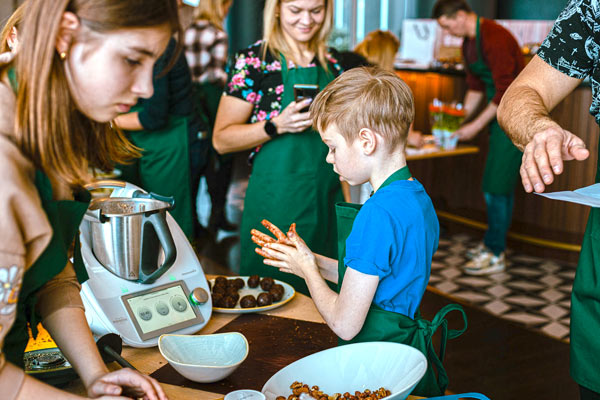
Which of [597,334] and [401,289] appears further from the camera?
[597,334]

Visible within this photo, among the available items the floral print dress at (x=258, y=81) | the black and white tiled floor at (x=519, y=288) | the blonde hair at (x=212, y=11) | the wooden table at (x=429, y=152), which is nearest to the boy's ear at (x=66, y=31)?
the floral print dress at (x=258, y=81)

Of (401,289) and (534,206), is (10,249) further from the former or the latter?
(534,206)

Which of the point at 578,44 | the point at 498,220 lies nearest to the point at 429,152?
the point at 498,220

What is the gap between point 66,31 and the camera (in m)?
0.88

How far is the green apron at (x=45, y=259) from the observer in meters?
0.94

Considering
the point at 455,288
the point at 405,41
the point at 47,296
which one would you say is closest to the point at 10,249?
the point at 47,296

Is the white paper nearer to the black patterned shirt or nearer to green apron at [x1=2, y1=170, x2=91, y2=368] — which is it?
the black patterned shirt

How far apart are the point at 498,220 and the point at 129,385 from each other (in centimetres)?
393

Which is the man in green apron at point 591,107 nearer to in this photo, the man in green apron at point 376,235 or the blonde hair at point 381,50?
the man in green apron at point 376,235

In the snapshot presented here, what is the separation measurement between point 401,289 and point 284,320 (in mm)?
385

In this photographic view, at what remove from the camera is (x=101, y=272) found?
1444 mm

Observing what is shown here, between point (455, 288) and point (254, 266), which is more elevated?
point (254, 266)

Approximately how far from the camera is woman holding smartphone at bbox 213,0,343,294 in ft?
7.95

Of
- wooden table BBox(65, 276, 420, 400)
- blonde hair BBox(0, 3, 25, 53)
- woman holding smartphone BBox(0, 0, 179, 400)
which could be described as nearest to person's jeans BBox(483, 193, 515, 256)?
wooden table BBox(65, 276, 420, 400)
